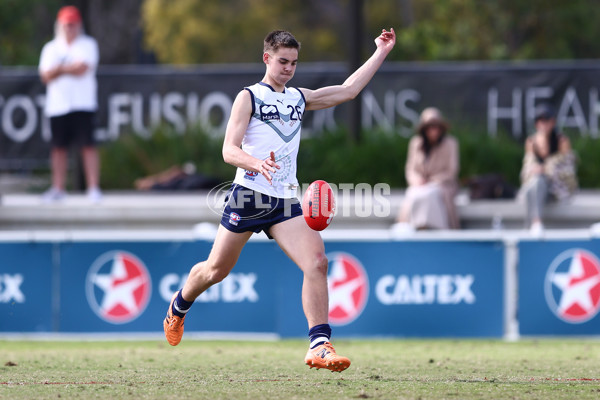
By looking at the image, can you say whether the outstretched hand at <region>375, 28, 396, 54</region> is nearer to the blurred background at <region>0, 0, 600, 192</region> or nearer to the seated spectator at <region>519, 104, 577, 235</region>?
the seated spectator at <region>519, 104, 577, 235</region>

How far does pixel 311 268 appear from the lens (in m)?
7.26

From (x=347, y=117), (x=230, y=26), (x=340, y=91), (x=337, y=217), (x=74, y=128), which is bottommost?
(x=337, y=217)

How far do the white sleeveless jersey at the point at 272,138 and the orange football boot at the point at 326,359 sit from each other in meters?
1.02

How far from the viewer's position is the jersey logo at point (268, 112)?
7.32 meters

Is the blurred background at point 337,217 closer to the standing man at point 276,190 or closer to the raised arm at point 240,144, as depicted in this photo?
the standing man at point 276,190

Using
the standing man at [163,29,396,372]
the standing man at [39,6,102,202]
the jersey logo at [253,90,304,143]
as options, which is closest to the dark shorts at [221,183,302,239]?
the standing man at [163,29,396,372]

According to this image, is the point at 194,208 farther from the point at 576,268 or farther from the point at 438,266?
the point at 576,268

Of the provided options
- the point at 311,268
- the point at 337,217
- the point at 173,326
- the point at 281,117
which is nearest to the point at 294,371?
the point at 173,326

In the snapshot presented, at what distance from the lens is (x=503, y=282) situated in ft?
37.2

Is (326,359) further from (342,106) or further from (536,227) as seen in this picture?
(342,106)

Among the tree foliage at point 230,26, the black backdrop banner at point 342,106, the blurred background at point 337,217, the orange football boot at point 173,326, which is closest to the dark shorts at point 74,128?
the blurred background at point 337,217

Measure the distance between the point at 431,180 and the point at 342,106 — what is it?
11.7ft

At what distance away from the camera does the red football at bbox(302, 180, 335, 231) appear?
721 centimetres

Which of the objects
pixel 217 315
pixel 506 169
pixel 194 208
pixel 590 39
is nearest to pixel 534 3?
pixel 590 39
